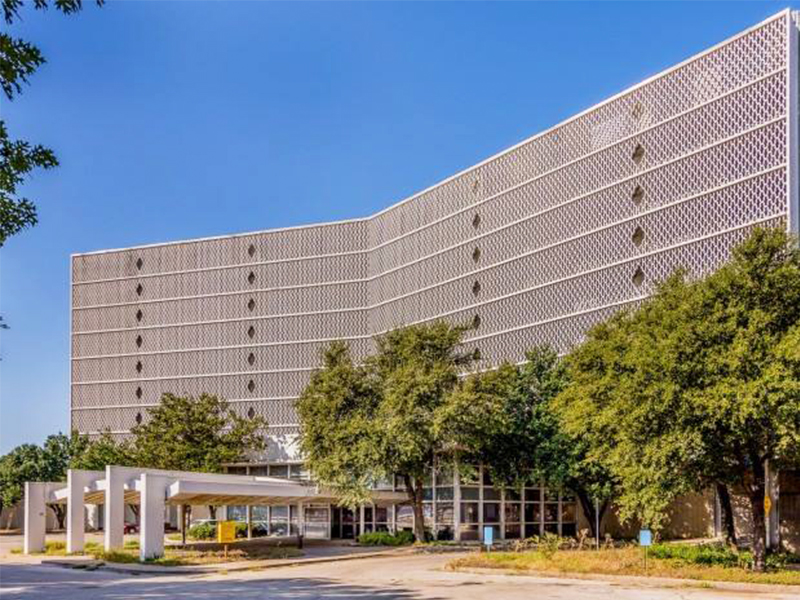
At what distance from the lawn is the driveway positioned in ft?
10.2

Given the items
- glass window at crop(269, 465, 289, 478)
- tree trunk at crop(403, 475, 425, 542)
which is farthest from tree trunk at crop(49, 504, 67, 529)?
tree trunk at crop(403, 475, 425, 542)

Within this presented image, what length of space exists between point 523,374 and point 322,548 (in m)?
12.8

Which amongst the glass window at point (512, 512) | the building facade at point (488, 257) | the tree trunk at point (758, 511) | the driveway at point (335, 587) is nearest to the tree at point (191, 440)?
the building facade at point (488, 257)

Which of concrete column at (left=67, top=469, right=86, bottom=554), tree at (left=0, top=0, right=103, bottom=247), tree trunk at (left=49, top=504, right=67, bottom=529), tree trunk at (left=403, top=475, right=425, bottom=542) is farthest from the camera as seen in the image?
tree trunk at (left=49, top=504, right=67, bottom=529)

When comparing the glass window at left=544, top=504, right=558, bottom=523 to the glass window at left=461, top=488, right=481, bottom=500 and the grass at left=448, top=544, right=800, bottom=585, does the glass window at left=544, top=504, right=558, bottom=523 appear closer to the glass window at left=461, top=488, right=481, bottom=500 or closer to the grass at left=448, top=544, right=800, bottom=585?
the glass window at left=461, top=488, right=481, bottom=500

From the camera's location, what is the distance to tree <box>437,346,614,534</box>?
42.9 m

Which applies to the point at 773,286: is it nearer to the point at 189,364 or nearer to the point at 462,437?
the point at 462,437

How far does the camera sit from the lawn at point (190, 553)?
35.5m

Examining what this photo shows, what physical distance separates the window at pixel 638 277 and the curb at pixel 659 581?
1050 inches

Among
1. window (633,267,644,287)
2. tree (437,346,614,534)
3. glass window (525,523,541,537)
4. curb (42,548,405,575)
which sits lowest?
glass window (525,523,541,537)

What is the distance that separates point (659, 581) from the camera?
25484 millimetres

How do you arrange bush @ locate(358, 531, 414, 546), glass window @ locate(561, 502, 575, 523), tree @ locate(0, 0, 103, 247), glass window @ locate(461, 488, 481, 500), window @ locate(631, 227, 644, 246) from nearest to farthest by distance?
tree @ locate(0, 0, 103, 247)
bush @ locate(358, 531, 414, 546)
glass window @ locate(461, 488, 481, 500)
window @ locate(631, 227, 644, 246)
glass window @ locate(561, 502, 575, 523)

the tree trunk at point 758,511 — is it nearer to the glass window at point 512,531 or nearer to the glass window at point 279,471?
the glass window at point 512,531

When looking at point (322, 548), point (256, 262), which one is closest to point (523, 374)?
point (322, 548)
